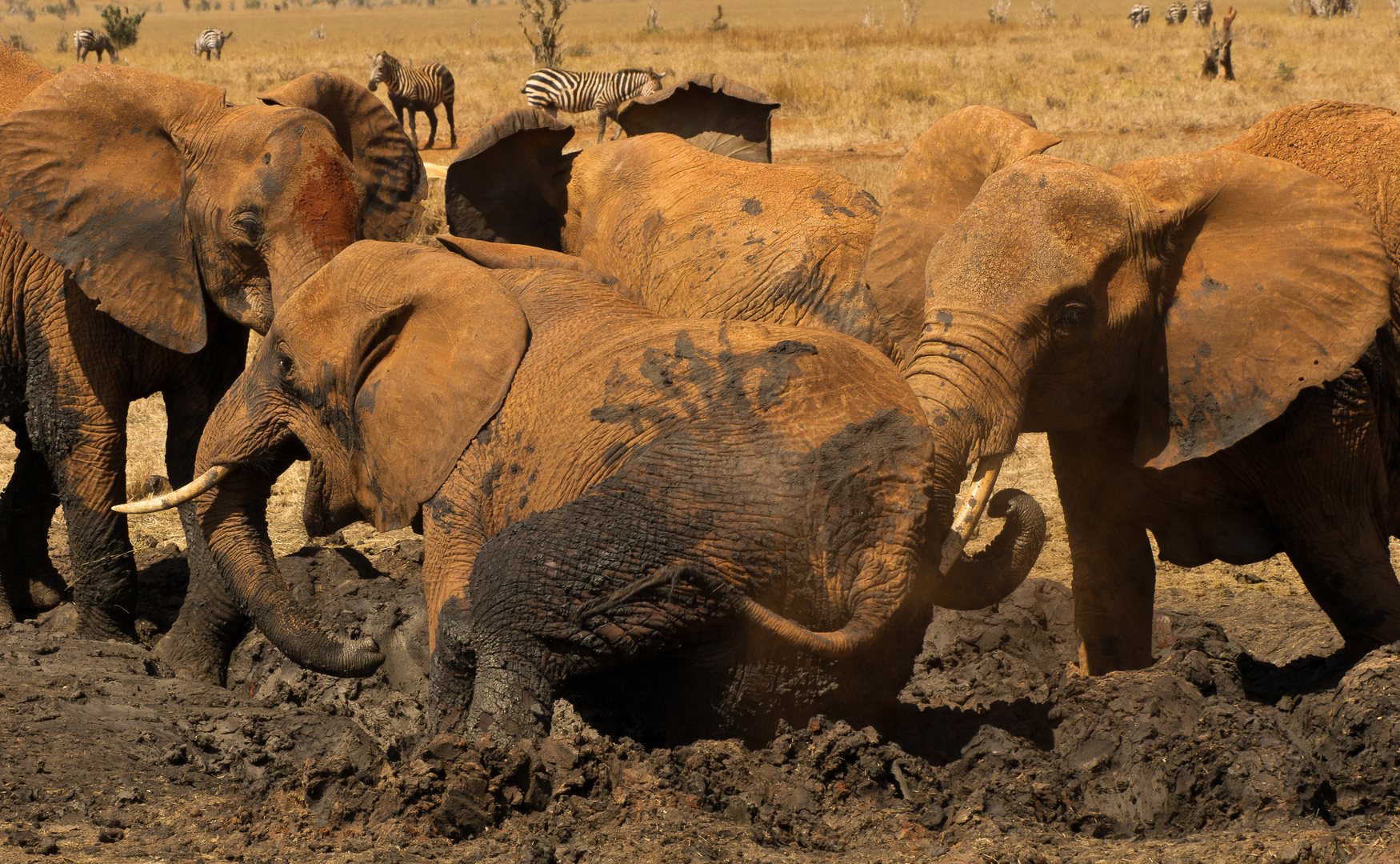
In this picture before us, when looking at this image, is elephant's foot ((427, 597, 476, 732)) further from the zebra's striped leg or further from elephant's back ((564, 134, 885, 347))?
the zebra's striped leg

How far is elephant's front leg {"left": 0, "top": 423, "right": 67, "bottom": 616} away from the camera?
20.7ft

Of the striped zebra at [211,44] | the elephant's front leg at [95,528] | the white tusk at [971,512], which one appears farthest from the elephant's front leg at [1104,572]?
the striped zebra at [211,44]

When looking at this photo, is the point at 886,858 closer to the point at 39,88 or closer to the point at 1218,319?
the point at 1218,319

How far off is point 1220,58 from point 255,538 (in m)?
21.5

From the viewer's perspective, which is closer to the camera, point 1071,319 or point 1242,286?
point 1071,319

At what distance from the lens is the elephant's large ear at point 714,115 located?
6656 millimetres

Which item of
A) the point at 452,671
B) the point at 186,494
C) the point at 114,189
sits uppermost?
the point at 114,189

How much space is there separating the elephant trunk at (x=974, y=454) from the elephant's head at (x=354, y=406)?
1173 millimetres

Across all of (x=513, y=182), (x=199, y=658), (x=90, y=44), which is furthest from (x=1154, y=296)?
(x=90, y=44)

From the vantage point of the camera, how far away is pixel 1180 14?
38781 millimetres

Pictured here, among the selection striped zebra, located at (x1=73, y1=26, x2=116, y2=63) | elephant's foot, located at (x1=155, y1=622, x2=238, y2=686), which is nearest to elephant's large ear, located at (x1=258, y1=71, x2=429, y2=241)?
elephant's foot, located at (x1=155, y1=622, x2=238, y2=686)

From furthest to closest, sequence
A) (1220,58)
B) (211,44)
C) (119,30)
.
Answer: (211,44)
(119,30)
(1220,58)

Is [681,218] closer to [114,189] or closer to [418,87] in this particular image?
[114,189]

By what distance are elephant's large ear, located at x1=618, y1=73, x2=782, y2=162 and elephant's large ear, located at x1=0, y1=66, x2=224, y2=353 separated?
199 cm
